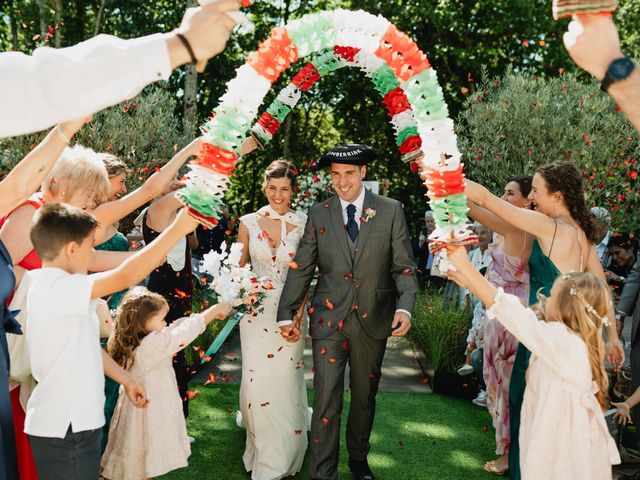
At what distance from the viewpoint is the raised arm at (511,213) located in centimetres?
347

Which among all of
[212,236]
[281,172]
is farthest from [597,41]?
[212,236]

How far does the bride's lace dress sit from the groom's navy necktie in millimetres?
589

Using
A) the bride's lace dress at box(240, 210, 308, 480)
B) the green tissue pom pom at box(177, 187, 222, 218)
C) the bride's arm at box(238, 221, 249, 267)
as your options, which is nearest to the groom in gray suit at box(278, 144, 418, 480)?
the bride's lace dress at box(240, 210, 308, 480)

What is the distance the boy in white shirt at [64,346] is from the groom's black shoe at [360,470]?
228 centimetres

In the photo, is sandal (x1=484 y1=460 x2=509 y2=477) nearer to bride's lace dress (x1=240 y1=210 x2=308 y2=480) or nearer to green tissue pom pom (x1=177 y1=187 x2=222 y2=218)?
bride's lace dress (x1=240 y1=210 x2=308 y2=480)

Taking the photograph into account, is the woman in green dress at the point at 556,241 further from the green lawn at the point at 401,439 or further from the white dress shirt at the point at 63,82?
the white dress shirt at the point at 63,82

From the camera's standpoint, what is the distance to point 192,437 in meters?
5.19

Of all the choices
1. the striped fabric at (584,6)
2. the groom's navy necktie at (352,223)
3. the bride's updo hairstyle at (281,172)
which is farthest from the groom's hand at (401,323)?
the striped fabric at (584,6)

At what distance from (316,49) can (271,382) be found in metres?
2.62

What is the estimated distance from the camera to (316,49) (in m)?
3.13

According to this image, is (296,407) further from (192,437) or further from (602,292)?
(602,292)

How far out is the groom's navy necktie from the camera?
4.50 metres

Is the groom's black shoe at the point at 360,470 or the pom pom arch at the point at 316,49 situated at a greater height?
the pom pom arch at the point at 316,49

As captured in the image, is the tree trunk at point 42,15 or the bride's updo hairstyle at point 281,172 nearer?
the bride's updo hairstyle at point 281,172
